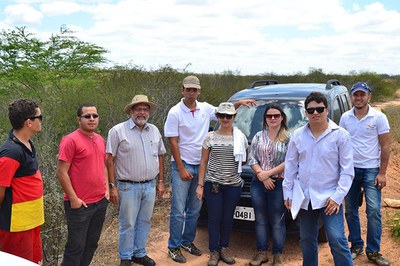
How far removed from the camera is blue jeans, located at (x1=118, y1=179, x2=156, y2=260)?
4.30m

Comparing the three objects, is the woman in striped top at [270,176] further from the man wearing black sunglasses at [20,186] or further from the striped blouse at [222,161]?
the man wearing black sunglasses at [20,186]

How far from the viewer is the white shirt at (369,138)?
439cm

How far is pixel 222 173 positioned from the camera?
14.6 ft

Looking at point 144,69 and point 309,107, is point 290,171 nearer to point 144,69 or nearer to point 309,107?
point 309,107

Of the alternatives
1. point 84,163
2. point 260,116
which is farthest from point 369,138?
point 84,163

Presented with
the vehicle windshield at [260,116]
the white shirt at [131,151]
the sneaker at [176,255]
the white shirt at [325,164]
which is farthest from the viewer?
the vehicle windshield at [260,116]

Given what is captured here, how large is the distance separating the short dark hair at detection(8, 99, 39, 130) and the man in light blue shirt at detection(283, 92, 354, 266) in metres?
2.20

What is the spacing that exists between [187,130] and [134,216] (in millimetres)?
1102

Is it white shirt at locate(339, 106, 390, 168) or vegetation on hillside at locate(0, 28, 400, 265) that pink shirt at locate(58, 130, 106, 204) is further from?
white shirt at locate(339, 106, 390, 168)

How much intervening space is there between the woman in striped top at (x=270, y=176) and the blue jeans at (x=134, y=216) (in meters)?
1.13

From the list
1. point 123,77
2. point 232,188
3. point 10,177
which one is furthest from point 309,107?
point 123,77

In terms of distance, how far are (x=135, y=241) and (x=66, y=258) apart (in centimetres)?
93

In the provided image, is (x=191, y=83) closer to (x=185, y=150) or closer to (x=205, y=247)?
(x=185, y=150)

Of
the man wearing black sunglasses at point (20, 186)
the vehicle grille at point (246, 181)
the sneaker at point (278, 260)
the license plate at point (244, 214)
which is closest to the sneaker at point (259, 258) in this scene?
the sneaker at point (278, 260)
